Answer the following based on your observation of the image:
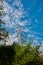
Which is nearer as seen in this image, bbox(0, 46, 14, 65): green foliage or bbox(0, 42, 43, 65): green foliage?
bbox(0, 42, 43, 65): green foliage

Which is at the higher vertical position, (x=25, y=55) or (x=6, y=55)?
(x=6, y=55)

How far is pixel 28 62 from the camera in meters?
21.9

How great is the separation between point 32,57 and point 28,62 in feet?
3.43

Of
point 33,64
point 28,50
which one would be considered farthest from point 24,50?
point 33,64

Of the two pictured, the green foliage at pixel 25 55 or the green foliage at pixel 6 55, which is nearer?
the green foliage at pixel 25 55

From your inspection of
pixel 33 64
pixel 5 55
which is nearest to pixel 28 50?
pixel 33 64

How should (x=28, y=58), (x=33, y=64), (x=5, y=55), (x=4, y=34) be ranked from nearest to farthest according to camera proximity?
(x=28, y=58)
(x=33, y=64)
(x=5, y=55)
(x=4, y=34)

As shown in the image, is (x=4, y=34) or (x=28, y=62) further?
(x=4, y=34)

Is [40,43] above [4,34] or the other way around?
the other way around

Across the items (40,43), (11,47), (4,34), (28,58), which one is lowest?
(28,58)

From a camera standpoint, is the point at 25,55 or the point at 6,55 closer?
the point at 25,55

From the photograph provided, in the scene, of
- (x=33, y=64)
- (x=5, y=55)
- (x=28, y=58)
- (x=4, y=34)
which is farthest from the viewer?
(x=4, y=34)

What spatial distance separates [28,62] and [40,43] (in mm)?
2069

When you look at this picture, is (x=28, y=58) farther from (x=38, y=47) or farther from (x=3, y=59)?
(x=3, y=59)
